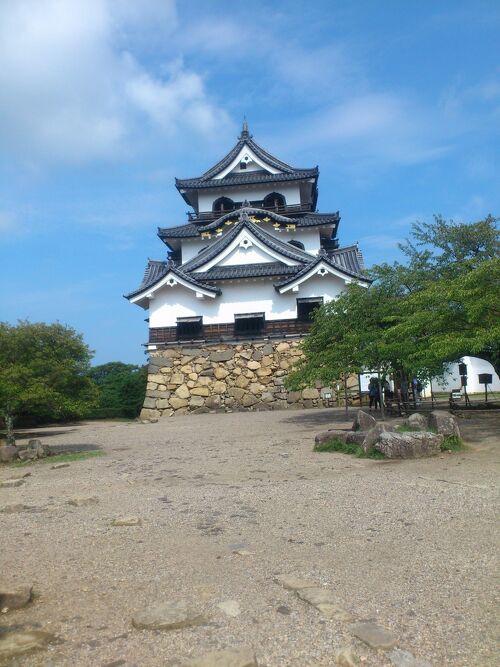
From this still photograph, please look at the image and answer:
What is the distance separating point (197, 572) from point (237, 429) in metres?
12.8

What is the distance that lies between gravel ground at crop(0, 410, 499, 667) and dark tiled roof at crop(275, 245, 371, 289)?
54.3 feet

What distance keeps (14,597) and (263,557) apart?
2.09m

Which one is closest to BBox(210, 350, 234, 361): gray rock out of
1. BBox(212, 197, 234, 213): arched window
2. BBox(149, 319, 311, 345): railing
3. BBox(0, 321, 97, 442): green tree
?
BBox(149, 319, 311, 345): railing

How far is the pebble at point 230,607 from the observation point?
3836 mm

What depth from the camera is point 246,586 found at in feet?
14.2

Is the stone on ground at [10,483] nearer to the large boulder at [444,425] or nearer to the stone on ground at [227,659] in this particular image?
the stone on ground at [227,659]

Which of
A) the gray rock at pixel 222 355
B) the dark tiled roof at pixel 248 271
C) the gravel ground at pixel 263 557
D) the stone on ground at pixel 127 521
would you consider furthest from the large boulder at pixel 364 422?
the dark tiled roof at pixel 248 271

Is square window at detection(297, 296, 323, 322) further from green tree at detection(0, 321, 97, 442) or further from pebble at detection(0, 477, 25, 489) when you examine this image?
pebble at detection(0, 477, 25, 489)

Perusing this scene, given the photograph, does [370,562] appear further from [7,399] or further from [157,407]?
[157,407]

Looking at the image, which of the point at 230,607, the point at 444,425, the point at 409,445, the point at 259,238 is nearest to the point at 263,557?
the point at 230,607

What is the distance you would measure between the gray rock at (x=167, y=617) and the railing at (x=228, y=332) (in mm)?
22689

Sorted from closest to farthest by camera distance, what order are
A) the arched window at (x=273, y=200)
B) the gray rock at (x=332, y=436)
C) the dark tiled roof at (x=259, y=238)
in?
the gray rock at (x=332, y=436)
the dark tiled roof at (x=259, y=238)
the arched window at (x=273, y=200)

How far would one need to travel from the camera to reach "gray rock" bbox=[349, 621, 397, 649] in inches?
132

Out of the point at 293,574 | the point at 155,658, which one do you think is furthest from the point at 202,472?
the point at 155,658
